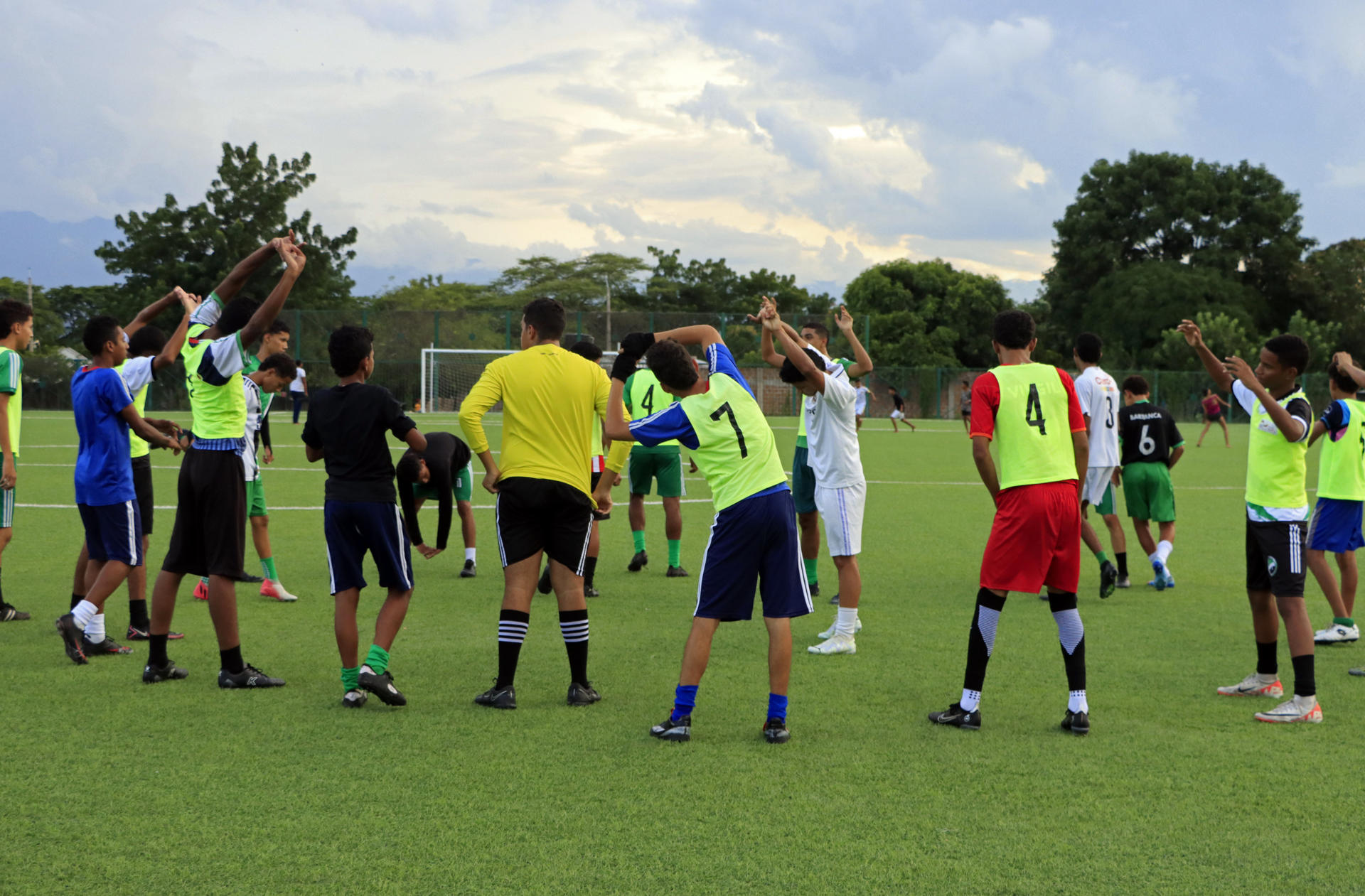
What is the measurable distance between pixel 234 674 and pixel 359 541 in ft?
3.76

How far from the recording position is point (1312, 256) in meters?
65.3

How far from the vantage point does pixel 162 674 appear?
20.3 ft

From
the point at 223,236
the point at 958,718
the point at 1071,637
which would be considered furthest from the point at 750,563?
the point at 223,236

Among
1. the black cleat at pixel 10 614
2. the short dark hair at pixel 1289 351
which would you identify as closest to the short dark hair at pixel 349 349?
the black cleat at pixel 10 614

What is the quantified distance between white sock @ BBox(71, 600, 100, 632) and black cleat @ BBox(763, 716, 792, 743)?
4.21m

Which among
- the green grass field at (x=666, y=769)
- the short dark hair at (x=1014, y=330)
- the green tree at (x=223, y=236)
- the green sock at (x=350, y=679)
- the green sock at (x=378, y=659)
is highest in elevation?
the green tree at (x=223, y=236)

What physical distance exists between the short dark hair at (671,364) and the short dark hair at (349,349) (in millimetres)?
1528

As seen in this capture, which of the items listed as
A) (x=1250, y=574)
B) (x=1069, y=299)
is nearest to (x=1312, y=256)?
(x=1069, y=299)

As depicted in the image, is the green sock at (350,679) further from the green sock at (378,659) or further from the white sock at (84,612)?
the white sock at (84,612)

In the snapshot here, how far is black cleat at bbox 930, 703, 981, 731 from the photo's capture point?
5.47 m

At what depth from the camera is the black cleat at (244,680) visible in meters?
6.09

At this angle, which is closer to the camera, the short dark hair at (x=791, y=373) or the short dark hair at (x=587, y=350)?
the short dark hair at (x=791, y=373)

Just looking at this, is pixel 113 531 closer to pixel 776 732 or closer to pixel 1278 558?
pixel 776 732

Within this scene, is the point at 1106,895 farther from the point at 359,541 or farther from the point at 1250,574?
the point at 359,541
